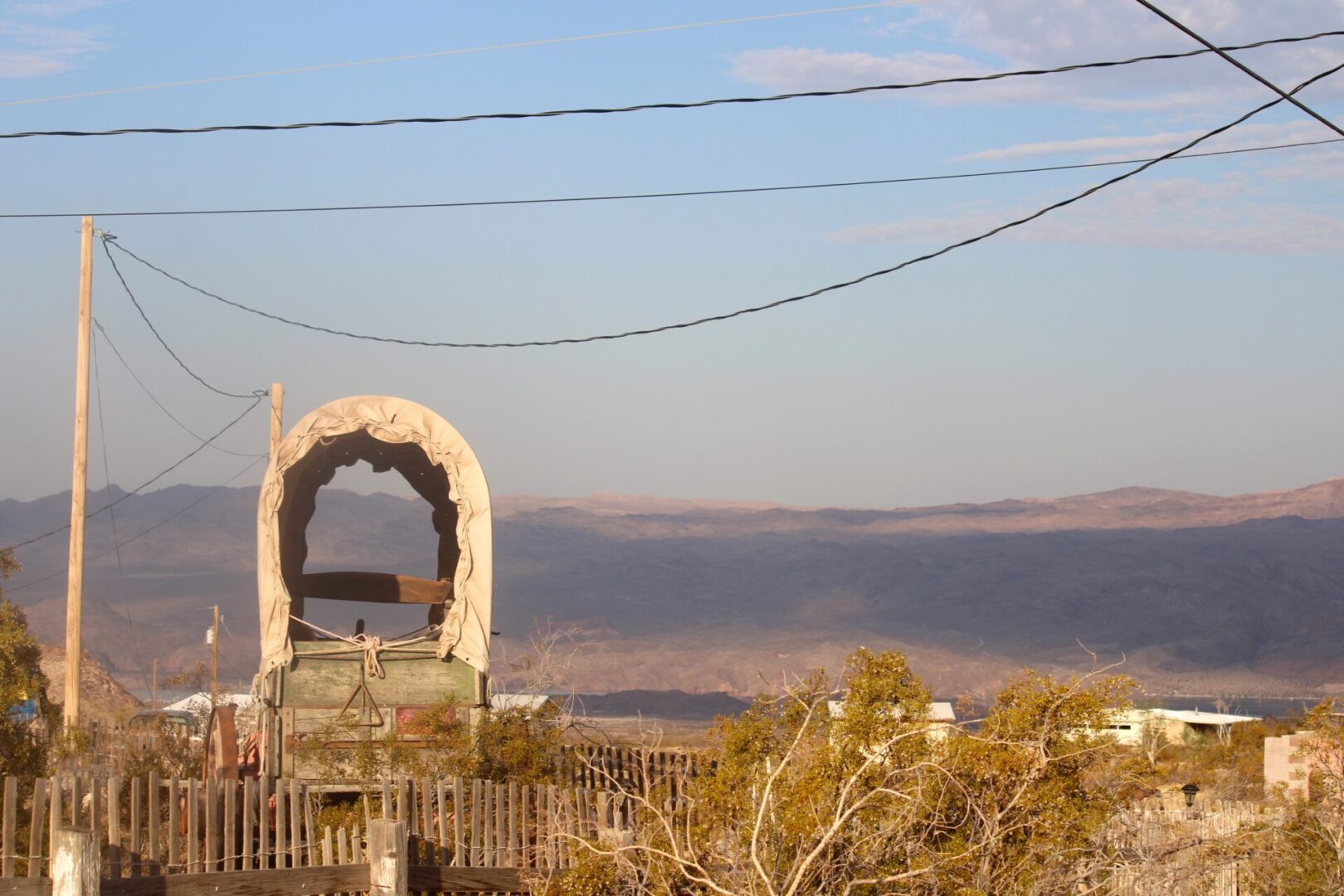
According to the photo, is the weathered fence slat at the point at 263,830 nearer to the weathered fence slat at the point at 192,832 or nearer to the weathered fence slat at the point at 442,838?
the weathered fence slat at the point at 192,832

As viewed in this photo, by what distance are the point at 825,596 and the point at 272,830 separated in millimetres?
137413

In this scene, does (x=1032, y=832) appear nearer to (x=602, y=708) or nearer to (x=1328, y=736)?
(x=1328, y=736)

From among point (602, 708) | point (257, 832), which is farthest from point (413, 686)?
point (602, 708)

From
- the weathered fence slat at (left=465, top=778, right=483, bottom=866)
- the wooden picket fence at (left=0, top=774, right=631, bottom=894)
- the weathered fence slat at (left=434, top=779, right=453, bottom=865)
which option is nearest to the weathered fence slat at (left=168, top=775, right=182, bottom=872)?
the wooden picket fence at (left=0, top=774, right=631, bottom=894)

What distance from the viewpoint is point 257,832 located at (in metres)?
9.31

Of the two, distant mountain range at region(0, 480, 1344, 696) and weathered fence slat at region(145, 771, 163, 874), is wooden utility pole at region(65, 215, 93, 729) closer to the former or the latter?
weathered fence slat at region(145, 771, 163, 874)

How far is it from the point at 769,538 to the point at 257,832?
172822 millimetres

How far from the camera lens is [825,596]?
147m

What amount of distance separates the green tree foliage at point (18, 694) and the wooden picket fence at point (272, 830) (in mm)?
4355

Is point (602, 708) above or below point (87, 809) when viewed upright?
below

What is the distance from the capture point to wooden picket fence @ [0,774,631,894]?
25.1 ft

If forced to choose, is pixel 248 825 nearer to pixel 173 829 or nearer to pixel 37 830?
pixel 173 829

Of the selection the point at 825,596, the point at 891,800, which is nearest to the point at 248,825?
the point at 891,800

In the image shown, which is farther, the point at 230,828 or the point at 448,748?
the point at 448,748
